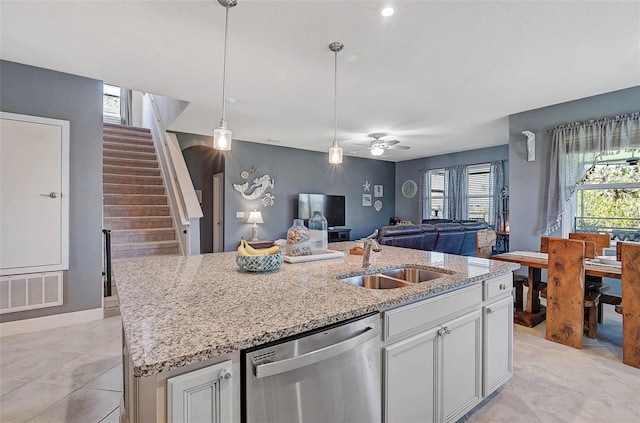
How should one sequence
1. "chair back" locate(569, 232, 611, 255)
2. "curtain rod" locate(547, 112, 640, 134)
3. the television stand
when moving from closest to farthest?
"curtain rod" locate(547, 112, 640, 134) < "chair back" locate(569, 232, 611, 255) < the television stand

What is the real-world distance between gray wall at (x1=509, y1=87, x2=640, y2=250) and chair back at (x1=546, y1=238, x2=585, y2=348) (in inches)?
52.6

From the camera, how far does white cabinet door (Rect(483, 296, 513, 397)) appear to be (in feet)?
6.19

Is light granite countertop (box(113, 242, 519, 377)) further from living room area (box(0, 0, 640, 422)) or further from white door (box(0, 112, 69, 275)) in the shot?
white door (box(0, 112, 69, 275))

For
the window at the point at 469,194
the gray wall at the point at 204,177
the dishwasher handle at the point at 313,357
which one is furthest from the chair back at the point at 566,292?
the gray wall at the point at 204,177

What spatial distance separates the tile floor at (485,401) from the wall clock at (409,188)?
18.1ft

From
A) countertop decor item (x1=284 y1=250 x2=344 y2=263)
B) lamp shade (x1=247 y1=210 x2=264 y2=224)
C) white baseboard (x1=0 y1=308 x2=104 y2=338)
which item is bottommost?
white baseboard (x1=0 y1=308 x2=104 y2=338)

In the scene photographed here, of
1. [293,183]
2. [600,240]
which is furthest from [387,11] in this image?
[293,183]

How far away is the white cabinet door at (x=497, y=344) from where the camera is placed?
6.19 ft

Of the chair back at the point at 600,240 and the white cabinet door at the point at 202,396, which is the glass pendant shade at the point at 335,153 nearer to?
the white cabinet door at the point at 202,396

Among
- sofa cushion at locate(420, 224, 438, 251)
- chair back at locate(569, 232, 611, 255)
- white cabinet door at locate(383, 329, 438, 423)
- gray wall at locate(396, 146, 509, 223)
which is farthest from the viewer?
gray wall at locate(396, 146, 509, 223)

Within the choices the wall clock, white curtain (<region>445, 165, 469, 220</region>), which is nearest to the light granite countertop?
white curtain (<region>445, 165, 469, 220</region>)

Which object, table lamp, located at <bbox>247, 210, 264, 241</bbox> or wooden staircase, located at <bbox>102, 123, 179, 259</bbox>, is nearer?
wooden staircase, located at <bbox>102, 123, 179, 259</bbox>

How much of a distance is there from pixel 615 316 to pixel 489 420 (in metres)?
2.97

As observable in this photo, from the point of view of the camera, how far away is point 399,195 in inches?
343
